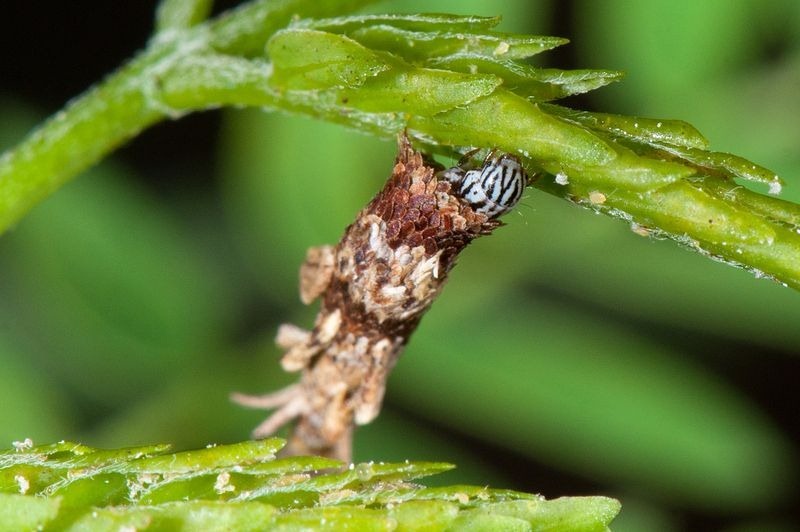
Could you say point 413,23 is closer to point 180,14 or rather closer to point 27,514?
point 180,14

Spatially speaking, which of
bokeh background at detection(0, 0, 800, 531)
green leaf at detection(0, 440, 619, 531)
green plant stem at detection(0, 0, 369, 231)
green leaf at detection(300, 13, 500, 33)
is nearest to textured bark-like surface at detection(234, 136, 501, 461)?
green leaf at detection(300, 13, 500, 33)

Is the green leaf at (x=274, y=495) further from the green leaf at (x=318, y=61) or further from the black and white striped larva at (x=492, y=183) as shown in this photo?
the green leaf at (x=318, y=61)

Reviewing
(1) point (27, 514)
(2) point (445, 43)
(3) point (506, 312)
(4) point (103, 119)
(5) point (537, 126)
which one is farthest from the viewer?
(3) point (506, 312)

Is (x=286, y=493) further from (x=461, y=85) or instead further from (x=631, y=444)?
(x=631, y=444)

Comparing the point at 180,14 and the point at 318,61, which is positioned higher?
the point at 180,14

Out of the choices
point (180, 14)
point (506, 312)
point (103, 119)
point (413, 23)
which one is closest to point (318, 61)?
point (413, 23)

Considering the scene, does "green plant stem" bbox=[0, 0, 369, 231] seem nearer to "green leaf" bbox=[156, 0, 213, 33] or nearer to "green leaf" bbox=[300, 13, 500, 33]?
"green leaf" bbox=[156, 0, 213, 33]

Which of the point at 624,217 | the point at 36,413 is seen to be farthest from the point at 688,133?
the point at 36,413
